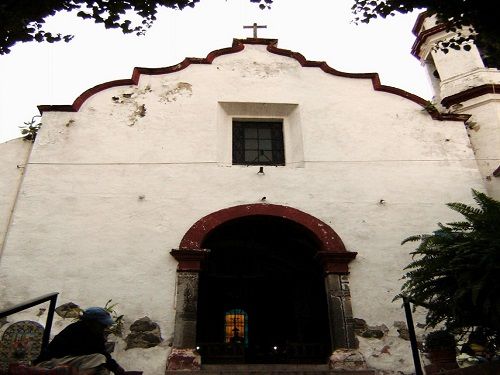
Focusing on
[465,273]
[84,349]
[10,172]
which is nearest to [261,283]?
[10,172]

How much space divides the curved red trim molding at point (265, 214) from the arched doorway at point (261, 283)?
0.05ft

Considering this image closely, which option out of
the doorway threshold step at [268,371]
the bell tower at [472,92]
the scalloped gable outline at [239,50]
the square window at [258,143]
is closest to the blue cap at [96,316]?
the doorway threshold step at [268,371]

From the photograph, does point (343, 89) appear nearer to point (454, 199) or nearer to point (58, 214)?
point (454, 199)

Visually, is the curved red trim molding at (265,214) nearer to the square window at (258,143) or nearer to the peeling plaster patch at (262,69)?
the square window at (258,143)

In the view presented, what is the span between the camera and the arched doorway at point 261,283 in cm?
723

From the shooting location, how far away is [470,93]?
400 inches

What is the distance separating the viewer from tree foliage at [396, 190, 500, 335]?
5012mm

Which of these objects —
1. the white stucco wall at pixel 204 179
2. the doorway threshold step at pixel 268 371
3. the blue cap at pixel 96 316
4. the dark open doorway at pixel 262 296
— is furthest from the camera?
the dark open doorway at pixel 262 296

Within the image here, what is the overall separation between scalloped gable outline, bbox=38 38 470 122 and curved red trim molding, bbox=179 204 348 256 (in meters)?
3.45

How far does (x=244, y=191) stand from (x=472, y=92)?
5.51m

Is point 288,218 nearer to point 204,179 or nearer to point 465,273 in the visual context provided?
point 204,179

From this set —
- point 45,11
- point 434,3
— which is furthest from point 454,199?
point 45,11

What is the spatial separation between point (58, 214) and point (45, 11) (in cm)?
417

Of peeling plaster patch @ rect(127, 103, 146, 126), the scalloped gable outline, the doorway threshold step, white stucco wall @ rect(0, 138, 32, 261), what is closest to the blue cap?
the doorway threshold step
